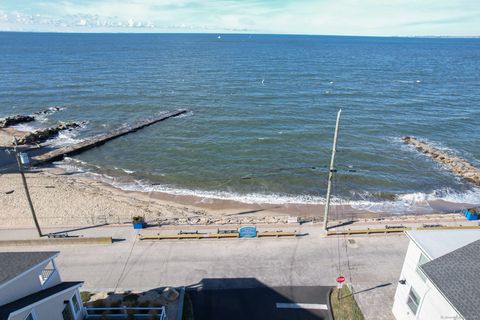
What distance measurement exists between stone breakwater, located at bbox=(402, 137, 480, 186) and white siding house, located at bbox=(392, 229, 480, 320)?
94.7ft

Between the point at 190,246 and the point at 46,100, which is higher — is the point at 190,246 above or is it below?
below

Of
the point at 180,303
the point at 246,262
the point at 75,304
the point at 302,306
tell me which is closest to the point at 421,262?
the point at 302,306

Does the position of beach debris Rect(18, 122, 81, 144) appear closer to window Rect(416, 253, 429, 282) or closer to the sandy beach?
the sandy beach

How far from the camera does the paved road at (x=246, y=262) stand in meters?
20.5

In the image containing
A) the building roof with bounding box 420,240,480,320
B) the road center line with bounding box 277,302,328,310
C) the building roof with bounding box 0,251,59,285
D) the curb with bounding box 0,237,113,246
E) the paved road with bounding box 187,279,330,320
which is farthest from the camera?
the curb with bounding box 0,237,113,246

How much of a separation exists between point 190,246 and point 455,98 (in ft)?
256

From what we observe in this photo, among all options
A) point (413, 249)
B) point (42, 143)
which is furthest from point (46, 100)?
point (413, 249)

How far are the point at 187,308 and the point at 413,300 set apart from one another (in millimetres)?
12378

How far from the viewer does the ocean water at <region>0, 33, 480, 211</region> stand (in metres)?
38.7

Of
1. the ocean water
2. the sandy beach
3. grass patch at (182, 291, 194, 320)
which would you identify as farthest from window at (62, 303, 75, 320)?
the ocean water

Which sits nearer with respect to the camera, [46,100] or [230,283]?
[230,283]

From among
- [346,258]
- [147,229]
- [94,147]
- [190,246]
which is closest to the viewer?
[346,258]

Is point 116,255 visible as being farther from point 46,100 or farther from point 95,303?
point 46,100

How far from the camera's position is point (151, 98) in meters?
76.6
